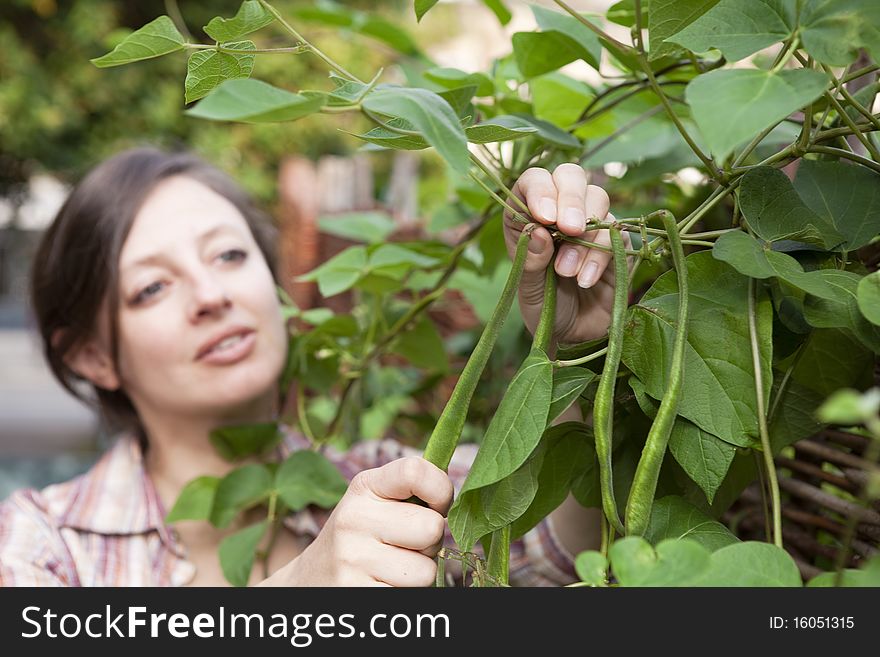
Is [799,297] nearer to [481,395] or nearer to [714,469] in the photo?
[714,469]

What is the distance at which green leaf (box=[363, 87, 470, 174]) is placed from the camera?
22 cm

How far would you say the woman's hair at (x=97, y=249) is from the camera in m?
0.80

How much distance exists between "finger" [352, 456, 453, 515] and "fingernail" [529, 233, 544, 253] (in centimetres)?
9

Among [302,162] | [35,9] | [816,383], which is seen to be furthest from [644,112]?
[35,9]

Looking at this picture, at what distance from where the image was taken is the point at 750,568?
217 millimetres

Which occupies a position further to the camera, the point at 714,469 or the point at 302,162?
the point at 302,162

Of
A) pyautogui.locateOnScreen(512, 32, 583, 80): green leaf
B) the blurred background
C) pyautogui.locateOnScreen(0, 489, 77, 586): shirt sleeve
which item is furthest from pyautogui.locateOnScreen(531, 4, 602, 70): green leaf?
the blurred background

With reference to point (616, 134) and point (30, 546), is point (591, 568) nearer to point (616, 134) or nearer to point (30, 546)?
point (616, 134)

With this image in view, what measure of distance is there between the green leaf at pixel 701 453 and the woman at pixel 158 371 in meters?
0.31

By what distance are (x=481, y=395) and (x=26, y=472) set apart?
1.97 m

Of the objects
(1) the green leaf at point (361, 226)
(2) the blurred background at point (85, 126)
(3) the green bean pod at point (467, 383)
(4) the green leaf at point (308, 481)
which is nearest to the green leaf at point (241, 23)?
(3) the green bean pod at point (467, 383)

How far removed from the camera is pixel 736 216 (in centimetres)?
32

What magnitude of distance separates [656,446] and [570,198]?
11cm

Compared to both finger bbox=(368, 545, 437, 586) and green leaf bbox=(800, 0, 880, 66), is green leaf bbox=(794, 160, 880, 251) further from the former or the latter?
finger bbox=(368, 545, 437, 586)
